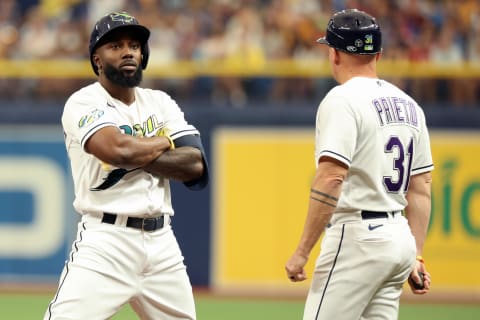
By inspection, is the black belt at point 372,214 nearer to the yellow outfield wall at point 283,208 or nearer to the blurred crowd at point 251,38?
the yellow outfield wall at point 283,208

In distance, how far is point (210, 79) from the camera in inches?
436

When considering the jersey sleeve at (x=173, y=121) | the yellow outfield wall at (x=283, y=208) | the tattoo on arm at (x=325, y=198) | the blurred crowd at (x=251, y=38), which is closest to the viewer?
the tattoo on arm at (x=325, y=198)

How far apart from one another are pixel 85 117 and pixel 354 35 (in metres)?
1.41

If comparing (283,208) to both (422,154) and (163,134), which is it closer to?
(163,134)

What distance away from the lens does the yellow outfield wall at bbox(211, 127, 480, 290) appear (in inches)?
424

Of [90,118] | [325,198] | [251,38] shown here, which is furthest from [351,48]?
[251,38]

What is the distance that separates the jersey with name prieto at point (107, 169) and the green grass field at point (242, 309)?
4136 mm

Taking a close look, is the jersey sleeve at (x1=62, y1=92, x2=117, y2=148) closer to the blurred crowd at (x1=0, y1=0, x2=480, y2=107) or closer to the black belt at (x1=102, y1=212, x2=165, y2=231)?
the black belt at (x1=102, y1=212, x2=165, y2=231)

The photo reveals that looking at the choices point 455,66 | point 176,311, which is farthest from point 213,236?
point 176,311

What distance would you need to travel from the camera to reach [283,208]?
10836 millimetres

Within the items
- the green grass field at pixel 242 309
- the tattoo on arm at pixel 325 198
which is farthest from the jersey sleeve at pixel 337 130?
the green grass field at pixel 242 309

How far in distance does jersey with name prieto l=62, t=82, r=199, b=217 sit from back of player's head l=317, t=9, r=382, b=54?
1.00 metres

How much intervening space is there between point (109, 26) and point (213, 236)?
6099 millimetres

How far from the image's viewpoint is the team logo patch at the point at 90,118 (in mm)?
4953
